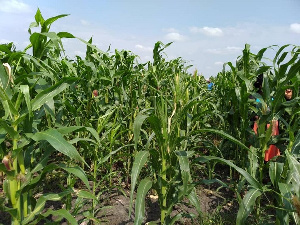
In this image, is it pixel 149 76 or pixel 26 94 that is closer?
pixel 26 94

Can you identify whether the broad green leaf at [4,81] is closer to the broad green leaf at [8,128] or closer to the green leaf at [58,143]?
the broad green leaf at [8,128]

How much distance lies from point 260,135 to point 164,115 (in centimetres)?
97

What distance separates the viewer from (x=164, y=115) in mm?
1909

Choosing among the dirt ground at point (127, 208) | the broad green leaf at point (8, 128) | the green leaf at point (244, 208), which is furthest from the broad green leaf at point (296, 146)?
the broad green leaf at point (8, 128)

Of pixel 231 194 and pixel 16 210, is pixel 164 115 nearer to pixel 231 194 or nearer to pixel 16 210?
pixel 16 210

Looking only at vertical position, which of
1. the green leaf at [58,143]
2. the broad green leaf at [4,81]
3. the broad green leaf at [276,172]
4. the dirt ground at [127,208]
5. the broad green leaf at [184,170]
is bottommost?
the dirt ground at [127,208]

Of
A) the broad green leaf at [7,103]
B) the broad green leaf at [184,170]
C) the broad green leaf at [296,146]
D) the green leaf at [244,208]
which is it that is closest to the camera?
the broad green leaf at [7,103]

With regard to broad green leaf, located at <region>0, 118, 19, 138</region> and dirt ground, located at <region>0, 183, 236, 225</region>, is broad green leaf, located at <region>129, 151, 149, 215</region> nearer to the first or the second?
broad green leaf, located at <region>0, 118, 19, 138</region>

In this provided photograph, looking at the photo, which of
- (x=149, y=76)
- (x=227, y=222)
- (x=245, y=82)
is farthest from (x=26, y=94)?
(x=149, y=76)

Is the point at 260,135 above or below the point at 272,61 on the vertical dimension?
below

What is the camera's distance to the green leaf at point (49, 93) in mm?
1602

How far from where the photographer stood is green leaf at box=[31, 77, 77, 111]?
5.25 feet

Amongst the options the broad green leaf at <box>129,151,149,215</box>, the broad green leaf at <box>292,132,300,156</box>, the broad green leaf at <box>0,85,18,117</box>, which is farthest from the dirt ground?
the broad green leaf at <box>0,85,18,117</box>

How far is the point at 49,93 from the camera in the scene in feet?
5.38
